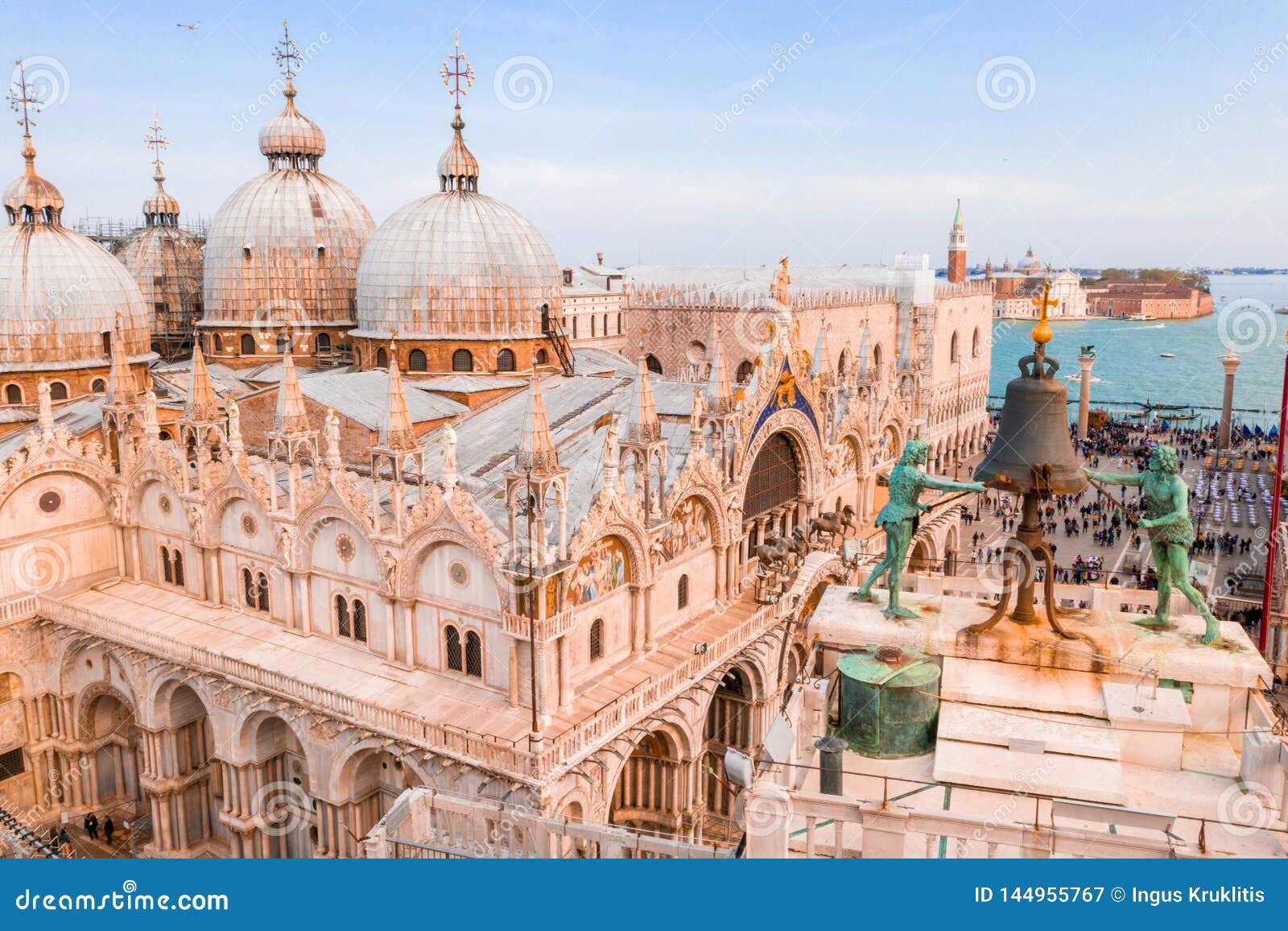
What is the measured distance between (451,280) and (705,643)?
57.2 ft

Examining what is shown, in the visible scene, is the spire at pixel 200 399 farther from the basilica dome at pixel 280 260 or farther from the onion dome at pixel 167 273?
the onion dome at pixel 167 273

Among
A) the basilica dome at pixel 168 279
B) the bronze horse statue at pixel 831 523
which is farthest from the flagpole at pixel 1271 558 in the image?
the basilica dome at pixel 168 279

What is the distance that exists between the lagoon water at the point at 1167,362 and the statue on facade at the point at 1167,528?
287 ft

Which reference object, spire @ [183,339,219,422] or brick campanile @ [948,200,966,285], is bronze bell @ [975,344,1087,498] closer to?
spire @ [183,339,219,422]

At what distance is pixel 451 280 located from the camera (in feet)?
119

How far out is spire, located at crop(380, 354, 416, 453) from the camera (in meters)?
24.8

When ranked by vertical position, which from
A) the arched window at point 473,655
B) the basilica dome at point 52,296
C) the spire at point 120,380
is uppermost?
the basilica dome at point 52,296

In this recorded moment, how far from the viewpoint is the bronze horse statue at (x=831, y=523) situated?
1299 inches

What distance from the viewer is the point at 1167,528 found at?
38.4ft

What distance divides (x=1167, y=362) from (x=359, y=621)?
14671cm

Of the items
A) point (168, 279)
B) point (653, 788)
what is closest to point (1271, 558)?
point (653, 788)

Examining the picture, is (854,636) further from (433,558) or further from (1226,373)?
(1226,373)

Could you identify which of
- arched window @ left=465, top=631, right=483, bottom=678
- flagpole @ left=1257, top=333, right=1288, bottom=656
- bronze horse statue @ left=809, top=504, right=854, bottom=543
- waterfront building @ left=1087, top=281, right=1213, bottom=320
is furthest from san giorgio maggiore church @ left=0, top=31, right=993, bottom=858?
waterfront building @ left=1087, top=281, right=1213, bottom=320

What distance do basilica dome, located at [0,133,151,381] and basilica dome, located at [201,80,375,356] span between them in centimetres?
445
